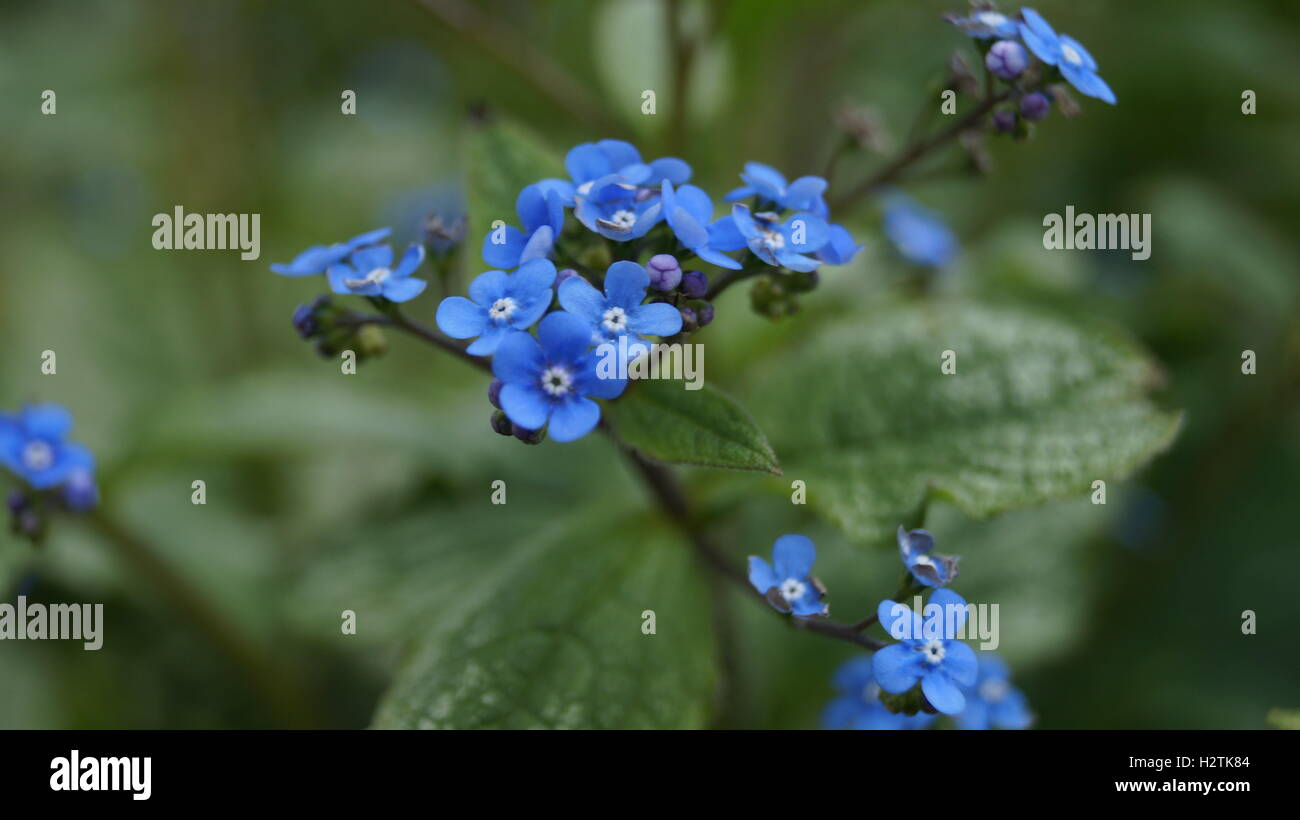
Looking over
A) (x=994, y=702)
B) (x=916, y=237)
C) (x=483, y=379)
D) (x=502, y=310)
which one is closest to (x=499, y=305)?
(x=502, y=310)

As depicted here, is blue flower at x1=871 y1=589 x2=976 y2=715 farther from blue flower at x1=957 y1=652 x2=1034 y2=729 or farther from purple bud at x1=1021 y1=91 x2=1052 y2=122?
purple bud at x1=1021 y1=91 x2=1052 y2=122

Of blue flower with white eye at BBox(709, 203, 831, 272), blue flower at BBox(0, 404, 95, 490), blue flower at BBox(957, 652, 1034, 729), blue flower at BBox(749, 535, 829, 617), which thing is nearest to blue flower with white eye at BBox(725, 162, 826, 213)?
blue flower with white eye at BBox(709, 203, 831, 272)

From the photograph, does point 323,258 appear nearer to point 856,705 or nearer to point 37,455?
point 37,455

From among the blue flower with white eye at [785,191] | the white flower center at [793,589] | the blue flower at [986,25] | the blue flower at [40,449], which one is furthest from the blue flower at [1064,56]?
the blue flower at [40,449]

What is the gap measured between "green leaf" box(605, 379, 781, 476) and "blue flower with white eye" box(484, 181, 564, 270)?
29 cm

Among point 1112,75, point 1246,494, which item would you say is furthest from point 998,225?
point 1246,494

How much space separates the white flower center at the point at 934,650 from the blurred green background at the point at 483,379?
0.72 meters

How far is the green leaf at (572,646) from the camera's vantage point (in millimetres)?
2033

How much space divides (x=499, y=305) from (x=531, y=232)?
20cm

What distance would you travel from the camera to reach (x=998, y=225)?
3.88 meters

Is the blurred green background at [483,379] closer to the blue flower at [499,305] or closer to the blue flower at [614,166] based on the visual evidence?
the blue flower at [614,166]

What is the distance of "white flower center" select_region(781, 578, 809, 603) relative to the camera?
1815 mm
